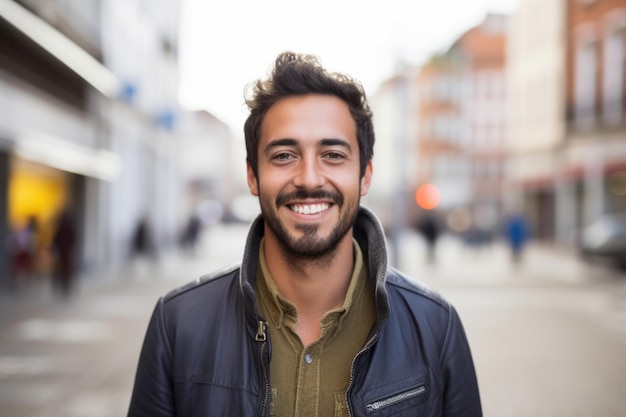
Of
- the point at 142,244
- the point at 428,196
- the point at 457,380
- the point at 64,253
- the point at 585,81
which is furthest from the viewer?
the point at 428,196

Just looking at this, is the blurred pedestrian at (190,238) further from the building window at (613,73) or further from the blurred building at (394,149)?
the building window at (613,73)

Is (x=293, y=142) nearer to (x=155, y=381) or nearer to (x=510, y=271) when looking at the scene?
(x=155, y=381)

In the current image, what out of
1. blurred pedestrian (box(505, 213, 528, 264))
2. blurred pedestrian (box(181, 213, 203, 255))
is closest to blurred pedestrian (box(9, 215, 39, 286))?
blurred pedestrian (box(181, 213, 203, 255))

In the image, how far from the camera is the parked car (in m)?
20.2

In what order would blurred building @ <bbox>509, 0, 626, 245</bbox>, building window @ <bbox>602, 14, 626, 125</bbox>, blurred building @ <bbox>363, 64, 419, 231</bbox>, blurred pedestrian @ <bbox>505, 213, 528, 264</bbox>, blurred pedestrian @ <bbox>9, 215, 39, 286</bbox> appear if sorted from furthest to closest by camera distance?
blurred building @ <bbox>509, 0, 626, 245</bbox> < building window @ <bbox>602, 14, 626, 125</bbox> < blurred pedestrian @ <bbox>505, 213, 528, 264</bbox> < blurred building @ <bbox>363, 64, 419, 231</bbox> < blurred pedestrian @ <bbox>9, 215, 39, 286</bbox>

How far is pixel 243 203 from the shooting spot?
70.0m

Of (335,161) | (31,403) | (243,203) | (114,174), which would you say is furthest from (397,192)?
(243,203)

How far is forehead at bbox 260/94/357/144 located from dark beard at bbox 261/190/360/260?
7.5 inches

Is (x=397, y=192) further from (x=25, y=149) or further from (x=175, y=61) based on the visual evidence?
(x=175, y=61)

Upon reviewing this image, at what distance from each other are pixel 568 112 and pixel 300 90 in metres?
33.0

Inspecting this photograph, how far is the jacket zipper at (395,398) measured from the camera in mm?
2182

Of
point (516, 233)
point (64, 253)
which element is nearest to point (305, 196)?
point (64, 253)

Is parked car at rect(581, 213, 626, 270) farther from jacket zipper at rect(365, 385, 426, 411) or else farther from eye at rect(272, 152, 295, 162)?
eye at rect(272, 152, 295, 162)

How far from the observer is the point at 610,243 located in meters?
20.5
